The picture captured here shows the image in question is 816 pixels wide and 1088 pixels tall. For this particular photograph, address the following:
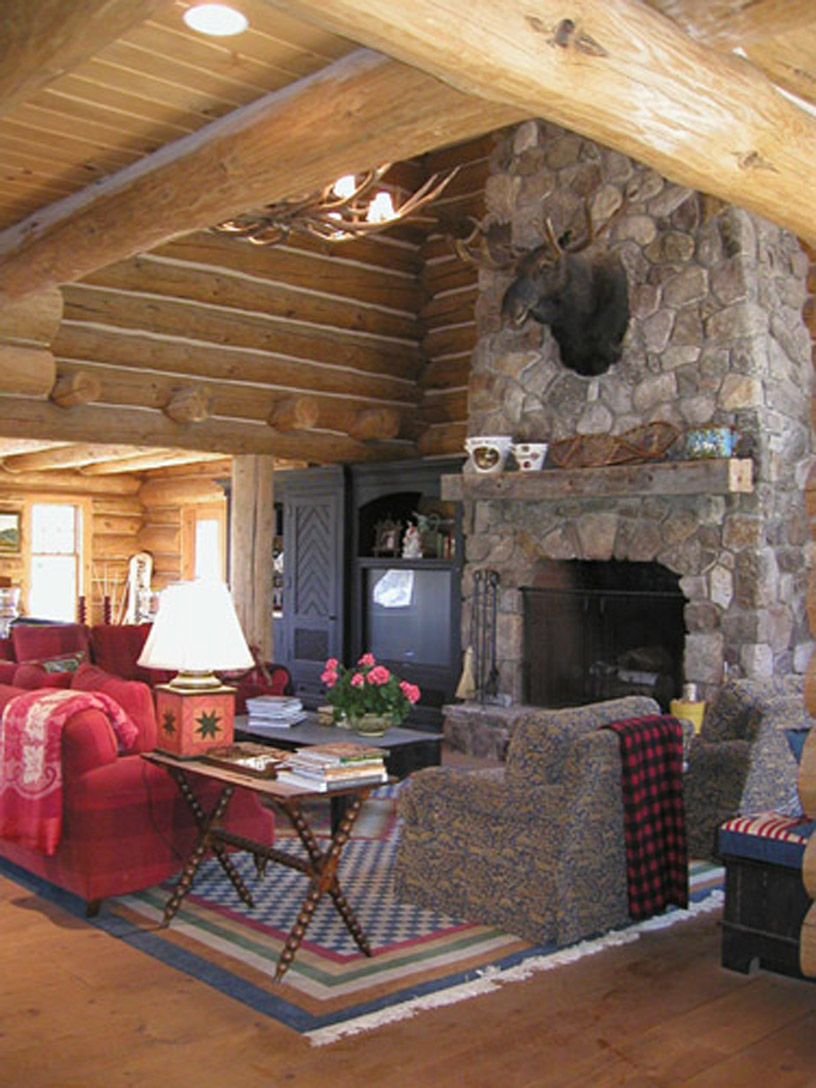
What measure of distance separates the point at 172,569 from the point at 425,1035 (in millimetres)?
10982

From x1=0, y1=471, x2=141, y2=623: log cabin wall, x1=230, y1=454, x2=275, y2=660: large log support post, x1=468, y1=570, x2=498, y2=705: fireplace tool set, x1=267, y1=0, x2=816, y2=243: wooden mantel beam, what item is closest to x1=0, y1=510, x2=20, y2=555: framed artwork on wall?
A: x1=0, y1=471, x2=141, y2=623: log cabin wall

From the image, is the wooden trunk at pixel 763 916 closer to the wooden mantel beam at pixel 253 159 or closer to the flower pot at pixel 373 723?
the flower pot at pixel 373 723

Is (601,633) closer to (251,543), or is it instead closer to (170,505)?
(251,543)

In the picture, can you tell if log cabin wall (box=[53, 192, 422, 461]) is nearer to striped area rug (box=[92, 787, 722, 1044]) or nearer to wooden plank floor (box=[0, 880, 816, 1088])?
striped area rug (box=[92, 787, 722, 1044])

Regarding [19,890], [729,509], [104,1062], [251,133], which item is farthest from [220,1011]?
[729,509]

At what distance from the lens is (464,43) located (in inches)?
99.0

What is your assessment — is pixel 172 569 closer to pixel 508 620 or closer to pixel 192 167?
pixel 508 620

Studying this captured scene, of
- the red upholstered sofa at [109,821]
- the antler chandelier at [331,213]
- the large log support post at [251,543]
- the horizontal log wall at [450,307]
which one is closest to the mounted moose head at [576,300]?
the antler chandelier at [331,213]

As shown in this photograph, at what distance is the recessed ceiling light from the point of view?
3.28 metres

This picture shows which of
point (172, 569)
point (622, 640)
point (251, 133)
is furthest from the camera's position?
point (172, 569)

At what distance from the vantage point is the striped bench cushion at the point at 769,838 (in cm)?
412

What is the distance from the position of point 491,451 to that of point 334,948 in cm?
473

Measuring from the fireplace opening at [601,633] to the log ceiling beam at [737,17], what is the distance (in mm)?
4985

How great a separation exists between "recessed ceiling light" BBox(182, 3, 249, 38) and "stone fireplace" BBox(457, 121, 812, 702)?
14.6ft
